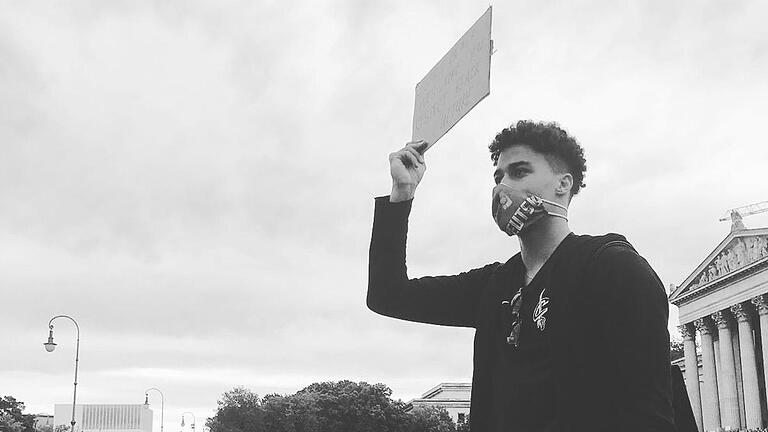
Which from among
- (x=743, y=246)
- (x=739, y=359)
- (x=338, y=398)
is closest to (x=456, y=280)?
(x=743, y=246)

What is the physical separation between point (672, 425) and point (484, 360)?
869 mm

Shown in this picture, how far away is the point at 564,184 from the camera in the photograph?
3.69 m

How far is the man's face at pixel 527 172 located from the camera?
11.8ft

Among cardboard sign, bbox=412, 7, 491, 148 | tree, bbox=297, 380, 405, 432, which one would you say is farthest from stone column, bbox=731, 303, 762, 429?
cardboard sign, bbox=412, 7, 491, 148

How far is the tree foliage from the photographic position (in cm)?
9069

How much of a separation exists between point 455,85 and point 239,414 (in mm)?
89575

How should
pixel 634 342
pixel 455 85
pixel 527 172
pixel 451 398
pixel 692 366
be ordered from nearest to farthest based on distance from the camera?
pixel 634 342 < pixel 527 172 < pixel 455 85 < pixel 692 366 < pixel 451 398

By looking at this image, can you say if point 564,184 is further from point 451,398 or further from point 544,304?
point 451,398

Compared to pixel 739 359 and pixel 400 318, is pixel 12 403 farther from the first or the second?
pixel 400 318

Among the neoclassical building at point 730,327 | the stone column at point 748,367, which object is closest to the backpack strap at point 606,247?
the neoclassical building at point 730,327

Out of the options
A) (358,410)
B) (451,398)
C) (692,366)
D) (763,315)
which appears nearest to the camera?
(763,315)

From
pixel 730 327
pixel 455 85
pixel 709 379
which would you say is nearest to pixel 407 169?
pixel 455 85

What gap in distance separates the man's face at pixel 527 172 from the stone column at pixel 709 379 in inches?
3339

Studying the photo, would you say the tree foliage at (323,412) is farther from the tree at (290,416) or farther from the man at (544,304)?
the man at (544,304)
